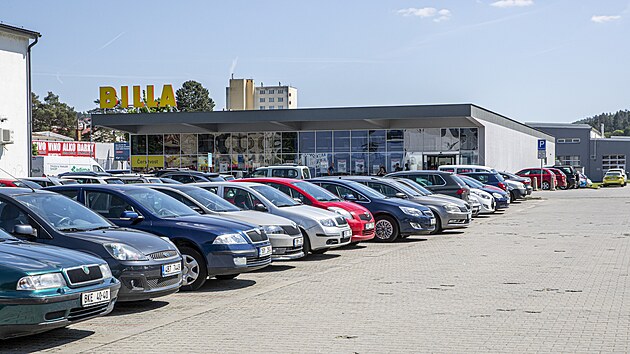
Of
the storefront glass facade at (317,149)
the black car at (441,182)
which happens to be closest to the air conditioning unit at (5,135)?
the storefront glass facade at (317,149)

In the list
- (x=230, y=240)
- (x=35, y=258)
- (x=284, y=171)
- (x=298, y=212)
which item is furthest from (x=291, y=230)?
(x=284, y=171)

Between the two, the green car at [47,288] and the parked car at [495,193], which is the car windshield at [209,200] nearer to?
the green car at [47,288]

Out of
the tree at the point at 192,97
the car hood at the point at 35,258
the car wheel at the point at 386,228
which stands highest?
the tree at the point at 192,97

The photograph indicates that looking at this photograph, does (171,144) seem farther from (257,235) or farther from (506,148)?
(257,235)

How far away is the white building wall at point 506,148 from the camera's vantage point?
161 ft

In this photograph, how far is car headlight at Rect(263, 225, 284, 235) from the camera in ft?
44.2

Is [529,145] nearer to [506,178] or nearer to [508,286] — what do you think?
[506,178]

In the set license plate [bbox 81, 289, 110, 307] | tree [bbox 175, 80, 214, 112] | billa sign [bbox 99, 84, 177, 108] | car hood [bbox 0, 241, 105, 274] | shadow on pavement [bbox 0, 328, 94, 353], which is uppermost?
tree [bbox 175, 80, 214, 112]

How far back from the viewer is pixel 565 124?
102 metres

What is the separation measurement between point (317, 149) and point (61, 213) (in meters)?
40.5

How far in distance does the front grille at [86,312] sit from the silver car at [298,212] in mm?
7187

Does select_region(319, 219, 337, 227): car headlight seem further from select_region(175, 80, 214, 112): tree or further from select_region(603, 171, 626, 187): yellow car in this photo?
select_region(175, 80, 214, 112): tree

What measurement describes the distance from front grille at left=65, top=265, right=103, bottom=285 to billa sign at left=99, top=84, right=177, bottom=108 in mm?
44473

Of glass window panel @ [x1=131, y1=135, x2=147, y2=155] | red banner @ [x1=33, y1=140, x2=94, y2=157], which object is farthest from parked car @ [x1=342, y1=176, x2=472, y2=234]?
red banner @ [x1=33, y1=140, x2=94, y2=157]
